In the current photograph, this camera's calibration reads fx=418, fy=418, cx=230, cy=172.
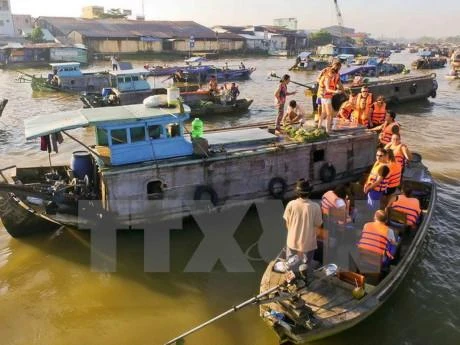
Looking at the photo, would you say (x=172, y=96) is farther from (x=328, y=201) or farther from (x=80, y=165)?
(x=328, y=201)

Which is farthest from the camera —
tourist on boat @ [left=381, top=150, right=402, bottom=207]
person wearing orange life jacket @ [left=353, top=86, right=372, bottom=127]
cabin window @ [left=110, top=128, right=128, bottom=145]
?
person wearing orange life jacket @ [left=353, top=86, right=372, bottom=127]

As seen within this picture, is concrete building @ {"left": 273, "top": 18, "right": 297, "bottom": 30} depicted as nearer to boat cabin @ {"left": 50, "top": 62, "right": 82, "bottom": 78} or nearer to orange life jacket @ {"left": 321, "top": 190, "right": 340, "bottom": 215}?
boat cabin @ {"left": 50, "top": 62, "right": 82, "bottom": 78}

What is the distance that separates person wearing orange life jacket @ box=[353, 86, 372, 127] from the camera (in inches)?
577

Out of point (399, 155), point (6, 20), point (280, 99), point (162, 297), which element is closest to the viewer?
point (162, 297)

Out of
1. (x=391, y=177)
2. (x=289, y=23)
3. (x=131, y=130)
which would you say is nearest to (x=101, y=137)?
(x=131, y=130)

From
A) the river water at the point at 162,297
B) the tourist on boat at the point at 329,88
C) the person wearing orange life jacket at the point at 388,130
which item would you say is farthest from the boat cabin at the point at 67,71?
the person wearing orange life jacket at the point at 388,130

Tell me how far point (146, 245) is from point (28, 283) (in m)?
2.84

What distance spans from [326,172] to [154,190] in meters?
5.60

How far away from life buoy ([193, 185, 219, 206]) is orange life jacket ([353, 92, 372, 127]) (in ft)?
21.4

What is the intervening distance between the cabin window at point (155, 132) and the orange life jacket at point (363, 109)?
24.7ft

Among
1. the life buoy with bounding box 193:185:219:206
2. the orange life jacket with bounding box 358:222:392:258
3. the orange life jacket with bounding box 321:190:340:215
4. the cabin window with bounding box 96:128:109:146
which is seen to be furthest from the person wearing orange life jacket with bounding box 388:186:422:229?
the cabin window with bounding box 96:128:109:146

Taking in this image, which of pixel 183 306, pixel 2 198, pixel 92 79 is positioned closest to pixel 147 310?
pixel 183 306

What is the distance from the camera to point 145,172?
34.5 ft

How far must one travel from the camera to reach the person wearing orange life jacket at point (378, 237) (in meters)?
7.65
